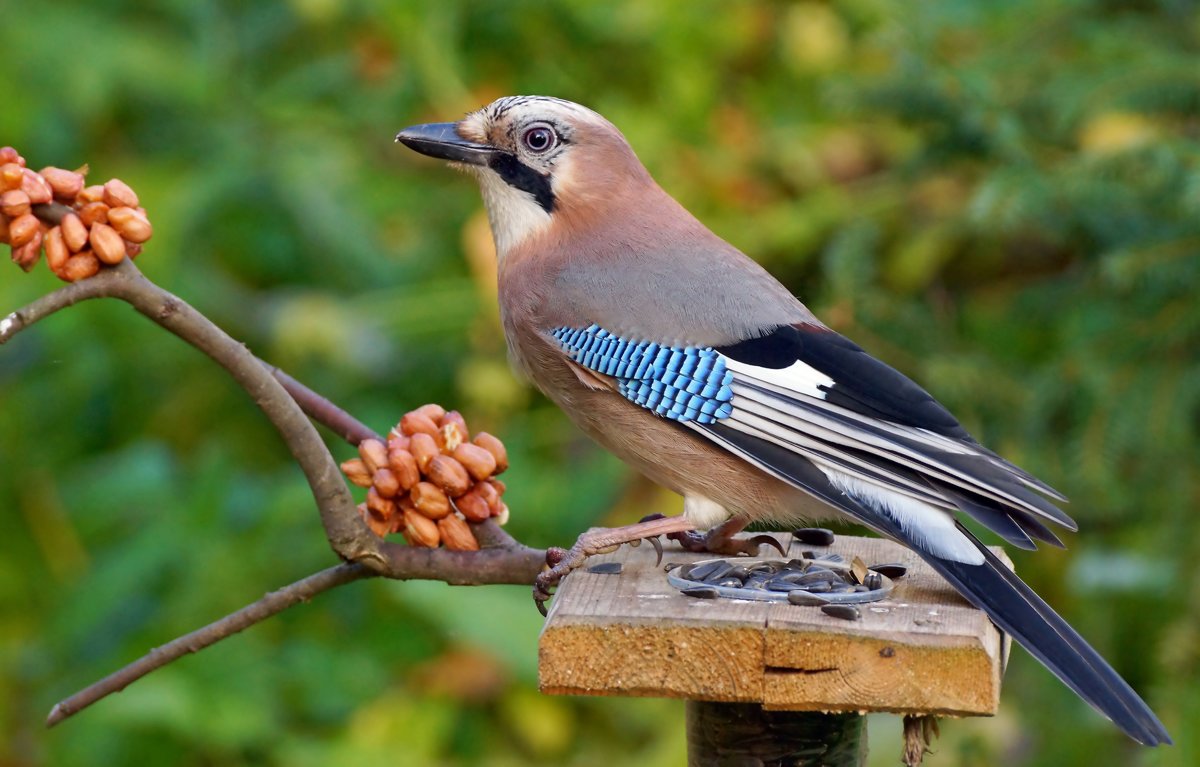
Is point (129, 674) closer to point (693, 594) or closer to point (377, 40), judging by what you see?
point (693, 594)

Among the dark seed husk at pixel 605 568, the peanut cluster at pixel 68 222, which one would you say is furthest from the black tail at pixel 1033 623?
the peanut cluster at pixel 68 222

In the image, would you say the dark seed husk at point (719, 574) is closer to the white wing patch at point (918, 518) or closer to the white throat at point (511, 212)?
the white wing patch at point (918, 518)

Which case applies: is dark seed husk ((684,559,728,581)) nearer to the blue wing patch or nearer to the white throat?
the blue wing patch

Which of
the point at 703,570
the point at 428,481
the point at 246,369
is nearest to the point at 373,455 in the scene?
the point at 428,481

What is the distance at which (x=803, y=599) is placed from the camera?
7.58 feet

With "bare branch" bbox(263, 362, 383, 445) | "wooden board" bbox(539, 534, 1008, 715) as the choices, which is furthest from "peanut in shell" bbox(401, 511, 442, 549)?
"wooden board" bbox(539, 534, 1008, 715)

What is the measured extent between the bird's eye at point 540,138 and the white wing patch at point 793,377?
70cm

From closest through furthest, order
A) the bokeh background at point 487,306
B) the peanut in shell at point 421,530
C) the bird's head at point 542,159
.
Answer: the peanut in shell at point 421,530 → the bird's head at point 542,159 → the bokeh background at point 487,306

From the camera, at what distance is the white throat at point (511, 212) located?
317 centimetres

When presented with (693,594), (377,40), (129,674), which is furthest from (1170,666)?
(377,40)

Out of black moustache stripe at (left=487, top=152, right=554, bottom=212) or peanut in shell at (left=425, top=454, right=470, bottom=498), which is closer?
peanut in shell at (left=425, top=454, right=470, bottom=498)

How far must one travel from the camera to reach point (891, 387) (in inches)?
103

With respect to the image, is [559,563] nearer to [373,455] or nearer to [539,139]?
[373,455]

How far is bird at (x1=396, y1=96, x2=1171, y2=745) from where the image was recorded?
2.41 m
